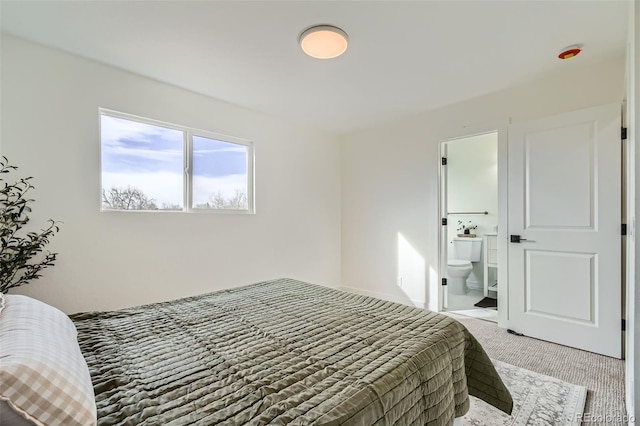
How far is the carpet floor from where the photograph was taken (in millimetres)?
1704

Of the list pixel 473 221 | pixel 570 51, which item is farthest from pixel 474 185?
pixel 570 51

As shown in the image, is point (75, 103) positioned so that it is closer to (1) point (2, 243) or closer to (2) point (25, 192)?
(2) point (25, 192)

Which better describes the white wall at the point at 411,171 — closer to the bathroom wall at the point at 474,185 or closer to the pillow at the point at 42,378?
the bathroom wall at the point at 474,185

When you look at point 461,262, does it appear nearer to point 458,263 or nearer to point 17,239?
point 458,263

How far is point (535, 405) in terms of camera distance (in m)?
1.74

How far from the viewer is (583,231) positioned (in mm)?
2498

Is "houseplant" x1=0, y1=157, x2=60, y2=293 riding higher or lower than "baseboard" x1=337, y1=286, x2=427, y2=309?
higher

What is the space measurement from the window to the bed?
4.79ft

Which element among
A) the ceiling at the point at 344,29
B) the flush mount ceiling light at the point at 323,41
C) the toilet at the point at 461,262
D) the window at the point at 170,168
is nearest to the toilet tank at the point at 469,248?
the toilet at the point at 461,262

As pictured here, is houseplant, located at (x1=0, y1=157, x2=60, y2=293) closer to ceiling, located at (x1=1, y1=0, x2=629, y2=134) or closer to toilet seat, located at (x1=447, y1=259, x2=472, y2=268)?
ceiling, located at (x1=1, y1=0, x2=629, y2=134)

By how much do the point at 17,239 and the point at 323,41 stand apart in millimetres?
2588

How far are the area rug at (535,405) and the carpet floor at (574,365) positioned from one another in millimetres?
72

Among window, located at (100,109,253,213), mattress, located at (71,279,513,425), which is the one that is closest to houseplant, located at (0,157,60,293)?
window, located at (100,109,253,213)

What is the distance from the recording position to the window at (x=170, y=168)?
2598 mm
